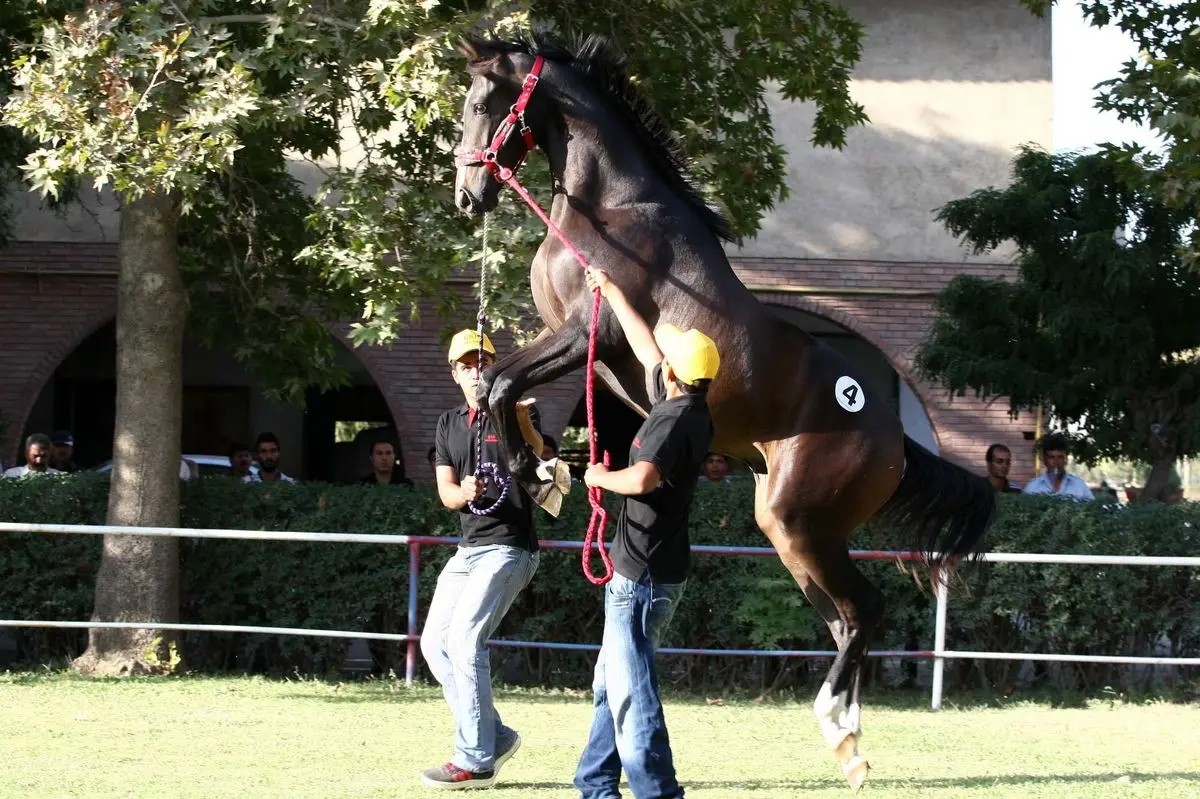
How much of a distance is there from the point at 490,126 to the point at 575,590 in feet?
16.8

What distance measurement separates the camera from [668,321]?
572 cm

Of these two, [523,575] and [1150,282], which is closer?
[523,575]

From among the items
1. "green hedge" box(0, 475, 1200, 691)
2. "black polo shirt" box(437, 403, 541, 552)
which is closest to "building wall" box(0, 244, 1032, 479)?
"green hedge" box(0, 475, 1200, 691)

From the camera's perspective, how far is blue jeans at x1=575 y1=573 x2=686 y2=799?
4949 millimetres

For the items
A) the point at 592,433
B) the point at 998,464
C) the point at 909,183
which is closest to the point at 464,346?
the point at 592,433

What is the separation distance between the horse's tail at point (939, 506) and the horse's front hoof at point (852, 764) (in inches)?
42.0

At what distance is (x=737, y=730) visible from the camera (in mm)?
8438

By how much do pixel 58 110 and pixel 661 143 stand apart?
3981mm

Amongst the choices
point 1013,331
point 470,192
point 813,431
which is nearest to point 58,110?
point 470,192

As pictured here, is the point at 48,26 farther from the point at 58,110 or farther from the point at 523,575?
the point at 523,575

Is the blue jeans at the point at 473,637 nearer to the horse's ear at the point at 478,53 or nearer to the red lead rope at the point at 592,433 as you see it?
the red lead rope at the point at 592,433

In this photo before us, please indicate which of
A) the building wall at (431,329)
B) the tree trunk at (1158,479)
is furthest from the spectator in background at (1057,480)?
the building wall at (431,329)

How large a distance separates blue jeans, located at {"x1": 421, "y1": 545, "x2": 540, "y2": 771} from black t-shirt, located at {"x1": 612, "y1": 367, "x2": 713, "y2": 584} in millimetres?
1004

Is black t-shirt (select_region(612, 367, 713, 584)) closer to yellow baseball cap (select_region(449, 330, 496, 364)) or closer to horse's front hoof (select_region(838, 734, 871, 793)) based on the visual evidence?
yellow baseball cap (select_region(449, 330, 496, 364))
